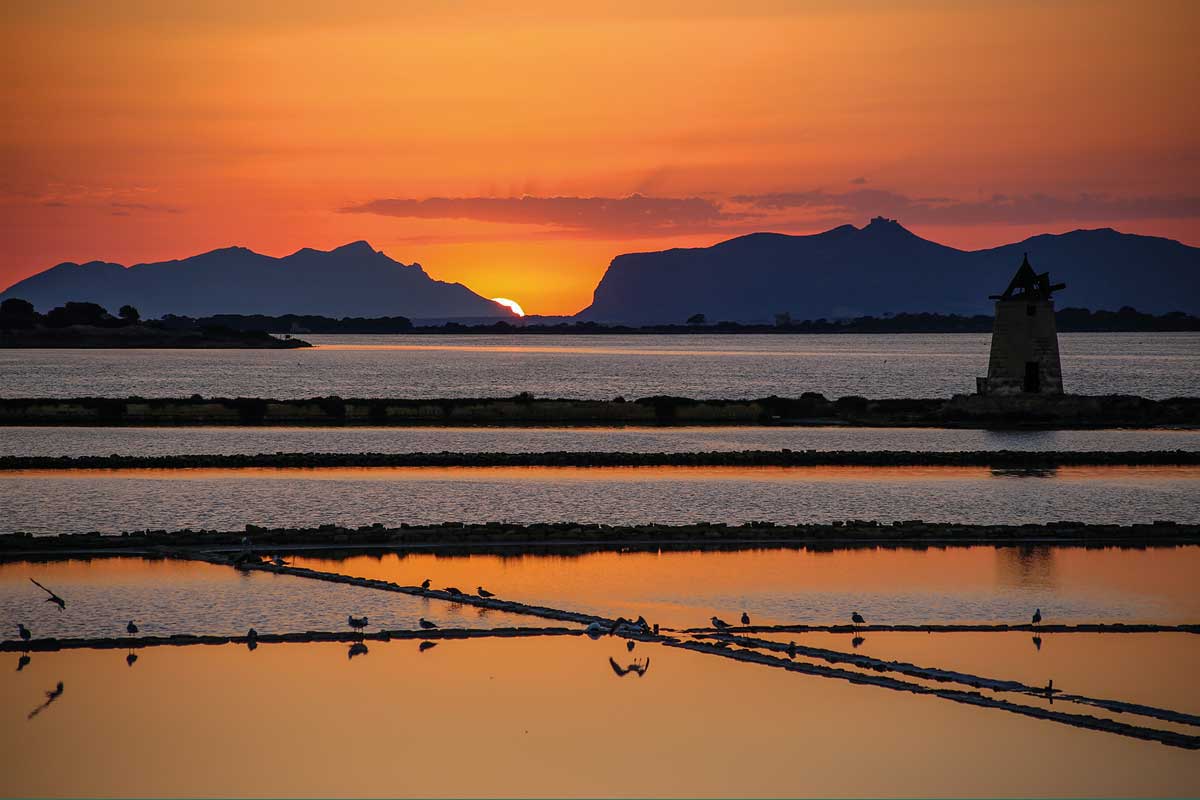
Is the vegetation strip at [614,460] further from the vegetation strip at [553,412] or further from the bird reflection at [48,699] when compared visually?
the bird reflection at [48,699]

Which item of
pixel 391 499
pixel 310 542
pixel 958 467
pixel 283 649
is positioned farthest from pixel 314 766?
pixel 958 467

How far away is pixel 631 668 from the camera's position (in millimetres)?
17688

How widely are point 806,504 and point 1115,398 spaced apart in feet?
109

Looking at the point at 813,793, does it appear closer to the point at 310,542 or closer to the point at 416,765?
the point at 416,765

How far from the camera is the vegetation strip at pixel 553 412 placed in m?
60.9

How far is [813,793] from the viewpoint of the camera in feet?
44.2

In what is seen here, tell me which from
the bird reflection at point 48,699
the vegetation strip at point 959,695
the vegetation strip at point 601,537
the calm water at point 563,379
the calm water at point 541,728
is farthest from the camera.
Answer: the calm water at point 563,379

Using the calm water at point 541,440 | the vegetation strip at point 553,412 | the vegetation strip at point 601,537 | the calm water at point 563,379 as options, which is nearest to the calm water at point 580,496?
the vegetation strip at point 601,537

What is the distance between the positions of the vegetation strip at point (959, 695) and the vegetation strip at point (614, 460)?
25.0 metres

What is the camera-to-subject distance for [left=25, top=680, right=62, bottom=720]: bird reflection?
15.7 m

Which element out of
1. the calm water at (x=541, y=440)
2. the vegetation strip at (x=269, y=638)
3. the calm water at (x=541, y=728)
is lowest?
the calm water at (x=541, y=728)

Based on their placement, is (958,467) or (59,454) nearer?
(958,467)

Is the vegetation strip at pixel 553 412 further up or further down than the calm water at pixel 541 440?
further up

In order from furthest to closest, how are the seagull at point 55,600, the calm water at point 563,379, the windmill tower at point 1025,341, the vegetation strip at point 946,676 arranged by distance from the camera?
the calm water at point 563,379 → the windmill tower at point 1025,341 → the seagull at point 55,600 → the vegetation strip at point 946,676
